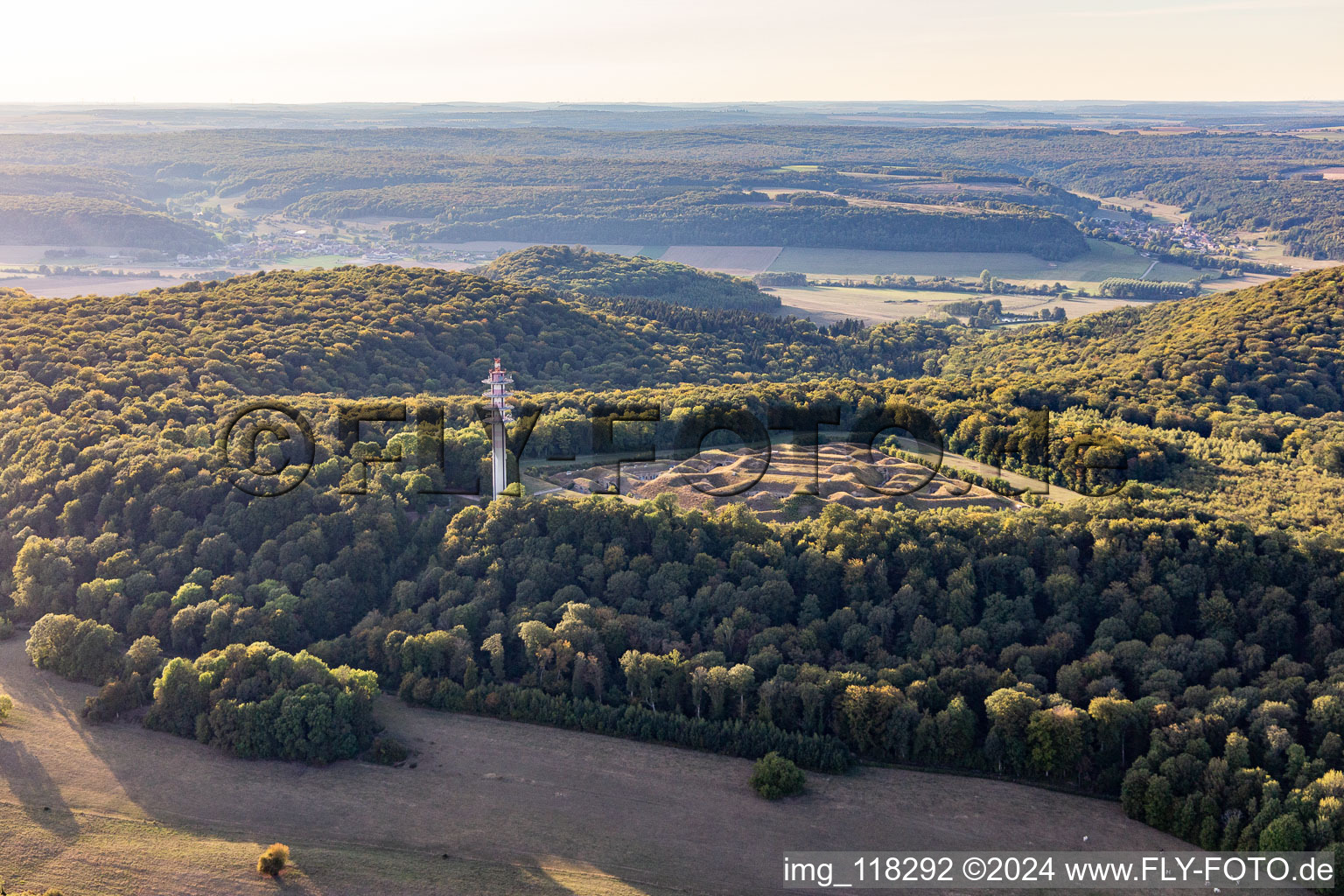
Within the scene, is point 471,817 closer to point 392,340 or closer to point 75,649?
point 75,649

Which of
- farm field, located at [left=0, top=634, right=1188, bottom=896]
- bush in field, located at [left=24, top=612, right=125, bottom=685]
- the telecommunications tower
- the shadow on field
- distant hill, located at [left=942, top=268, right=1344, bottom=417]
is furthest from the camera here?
distant hill, located at [left=942, top=268, right=1344, bottom=417]

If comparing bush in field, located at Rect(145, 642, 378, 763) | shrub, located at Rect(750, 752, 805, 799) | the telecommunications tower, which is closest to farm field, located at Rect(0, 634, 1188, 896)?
shrub, located at Rect(750, 752, 805, 799)

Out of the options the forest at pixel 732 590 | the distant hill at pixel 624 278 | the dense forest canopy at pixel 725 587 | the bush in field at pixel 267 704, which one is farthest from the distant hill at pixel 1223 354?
the bush in field at pixel 267 704

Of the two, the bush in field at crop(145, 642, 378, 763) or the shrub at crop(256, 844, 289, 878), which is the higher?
the bush in field at crop(145, 642, 378, 763)

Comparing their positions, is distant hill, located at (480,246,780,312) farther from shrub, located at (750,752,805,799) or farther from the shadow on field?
shrub, located at (750,752,805,799)

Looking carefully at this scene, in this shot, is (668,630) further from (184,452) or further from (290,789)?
(184,452)
